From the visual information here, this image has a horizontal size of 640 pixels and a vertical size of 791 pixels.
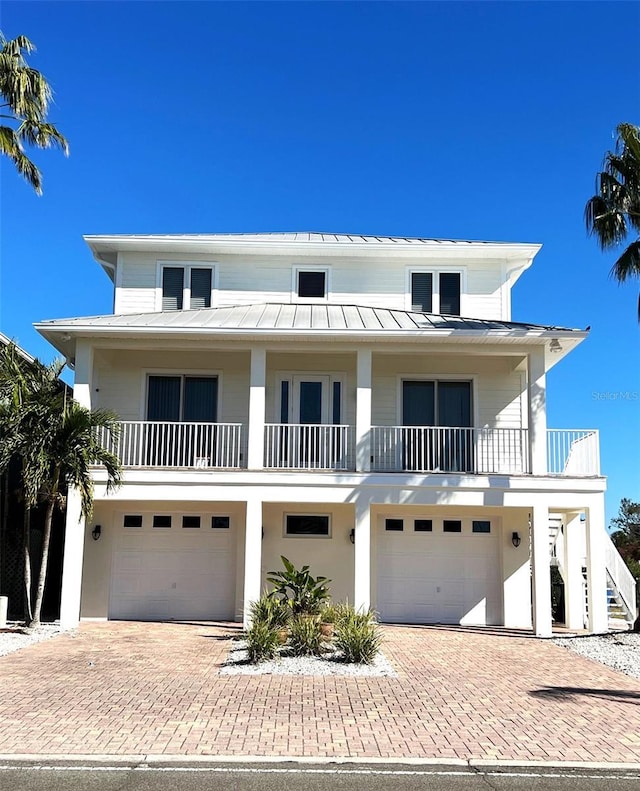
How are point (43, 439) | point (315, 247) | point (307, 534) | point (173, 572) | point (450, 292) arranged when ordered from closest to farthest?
point (43, 439)
point (173, 572)
point (307, 534)
point (315, 247)
point (450, 292)

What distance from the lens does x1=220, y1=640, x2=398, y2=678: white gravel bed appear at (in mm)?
10602

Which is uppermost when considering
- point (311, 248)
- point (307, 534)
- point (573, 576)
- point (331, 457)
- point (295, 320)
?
point (311, 248)

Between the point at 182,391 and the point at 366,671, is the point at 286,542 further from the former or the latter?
the point at 366,671

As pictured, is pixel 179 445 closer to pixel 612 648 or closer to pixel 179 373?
pixel 179 373

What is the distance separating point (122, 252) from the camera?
61.6 feet

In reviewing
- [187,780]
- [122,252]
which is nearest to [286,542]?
[122,252]

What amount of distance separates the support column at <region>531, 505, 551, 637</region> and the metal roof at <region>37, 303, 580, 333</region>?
383 cm

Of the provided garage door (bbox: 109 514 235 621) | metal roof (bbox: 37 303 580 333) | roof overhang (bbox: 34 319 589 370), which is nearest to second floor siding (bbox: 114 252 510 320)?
metal roof (bbox: 37 303 580 333)

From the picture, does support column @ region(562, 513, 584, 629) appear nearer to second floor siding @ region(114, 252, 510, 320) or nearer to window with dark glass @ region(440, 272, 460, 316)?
second floor siding @ region(114, 252, 510, 320)

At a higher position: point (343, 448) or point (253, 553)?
point (343, 448)

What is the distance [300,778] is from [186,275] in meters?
14.3

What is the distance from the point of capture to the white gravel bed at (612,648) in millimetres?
11898

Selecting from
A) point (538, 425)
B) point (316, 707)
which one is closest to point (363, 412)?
point (538, 425)

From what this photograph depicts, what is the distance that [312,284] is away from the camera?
62.6 ft
